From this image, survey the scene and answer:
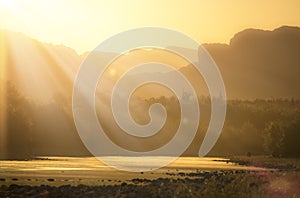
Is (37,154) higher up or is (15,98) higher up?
(15,98)

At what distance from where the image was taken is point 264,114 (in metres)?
183

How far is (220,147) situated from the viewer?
194875mm

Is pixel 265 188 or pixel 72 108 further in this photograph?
pixel 72 108

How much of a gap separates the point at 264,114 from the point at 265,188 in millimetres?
143523

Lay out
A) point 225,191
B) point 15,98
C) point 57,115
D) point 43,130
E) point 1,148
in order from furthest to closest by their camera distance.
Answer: point 57,115, point 43,130, point 15,98, point 1,148, point 225,191

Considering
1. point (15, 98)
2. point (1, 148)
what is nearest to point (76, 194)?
point (1, 148)

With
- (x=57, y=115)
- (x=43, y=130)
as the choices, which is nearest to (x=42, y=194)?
(x=43, y=130)

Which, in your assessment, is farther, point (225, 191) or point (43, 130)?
point (43, 130)

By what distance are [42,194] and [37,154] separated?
89.4m

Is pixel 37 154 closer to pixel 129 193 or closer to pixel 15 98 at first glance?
pixel 15 98

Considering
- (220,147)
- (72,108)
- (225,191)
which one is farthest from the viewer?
(220,147)

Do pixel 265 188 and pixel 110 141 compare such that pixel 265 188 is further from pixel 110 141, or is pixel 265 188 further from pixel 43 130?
pixel 110 141

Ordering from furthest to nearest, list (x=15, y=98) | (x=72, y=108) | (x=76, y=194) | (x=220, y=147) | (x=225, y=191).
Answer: (x=220, y=147) → (x=72, y=108) → (x=15, y=98) → (x=76, y=194) → (x=225, y=191)

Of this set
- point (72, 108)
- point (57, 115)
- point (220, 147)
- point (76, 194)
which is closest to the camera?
point (76, 194)
